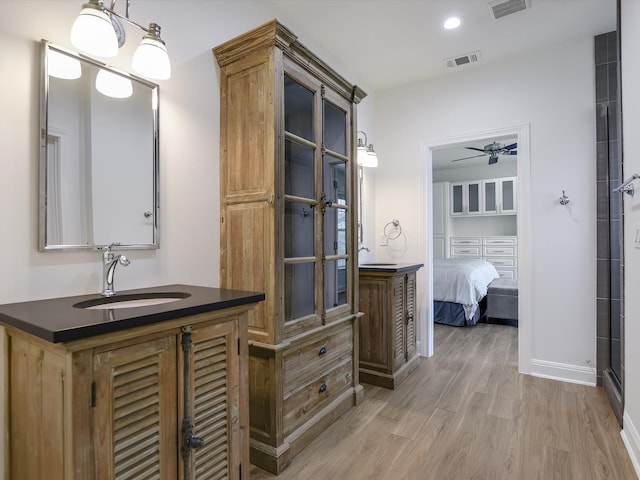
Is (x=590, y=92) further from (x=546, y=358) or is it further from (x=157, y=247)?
(x=157, y=247)

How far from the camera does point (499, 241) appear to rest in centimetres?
680

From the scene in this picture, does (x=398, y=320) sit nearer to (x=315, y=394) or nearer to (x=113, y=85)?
(x=315, y=394)

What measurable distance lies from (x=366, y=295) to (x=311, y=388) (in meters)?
1.06

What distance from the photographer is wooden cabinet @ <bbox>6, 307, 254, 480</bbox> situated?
0.99 metres

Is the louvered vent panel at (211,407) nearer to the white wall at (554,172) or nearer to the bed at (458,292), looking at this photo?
the white wall at (554,172)

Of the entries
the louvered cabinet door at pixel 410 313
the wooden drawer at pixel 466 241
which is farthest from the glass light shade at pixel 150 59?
the wooden drawer at pixel 466 241

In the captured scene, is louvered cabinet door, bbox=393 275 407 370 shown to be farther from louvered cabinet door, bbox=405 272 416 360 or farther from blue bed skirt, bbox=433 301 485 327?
blue bed skirt, bbox=433 301 485 327

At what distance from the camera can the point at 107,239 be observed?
156 cm

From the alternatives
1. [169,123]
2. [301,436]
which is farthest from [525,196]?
[169,123]

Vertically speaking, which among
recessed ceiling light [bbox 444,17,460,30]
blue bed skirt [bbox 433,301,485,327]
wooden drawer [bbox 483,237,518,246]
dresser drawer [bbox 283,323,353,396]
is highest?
recessed ceiling light [bbox 444,17,460,30]

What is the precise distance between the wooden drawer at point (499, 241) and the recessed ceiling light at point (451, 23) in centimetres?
492

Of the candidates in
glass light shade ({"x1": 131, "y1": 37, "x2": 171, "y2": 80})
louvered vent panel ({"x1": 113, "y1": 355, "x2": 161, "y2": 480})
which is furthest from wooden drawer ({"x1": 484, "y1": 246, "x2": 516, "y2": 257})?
louvered vent panel ({"x1": 113, "y1": 355, "x2": 161, "y2": 480})

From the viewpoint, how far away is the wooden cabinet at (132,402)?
991 mm

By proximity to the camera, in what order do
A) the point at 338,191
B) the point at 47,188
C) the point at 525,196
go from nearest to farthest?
the point at 47,188 → the point at 338,191 → the point at 525,196
